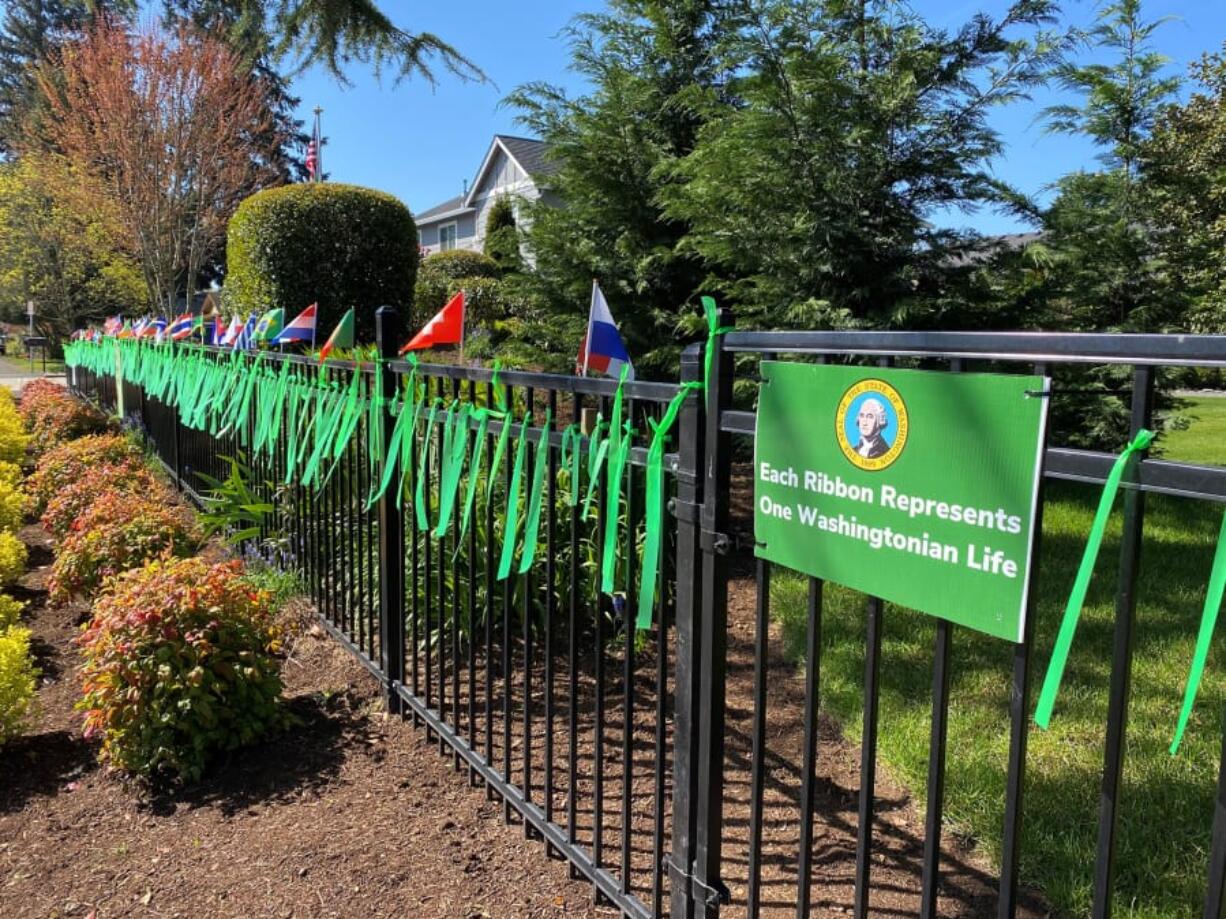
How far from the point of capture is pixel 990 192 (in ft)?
19.4

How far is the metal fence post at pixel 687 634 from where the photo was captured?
2.00m

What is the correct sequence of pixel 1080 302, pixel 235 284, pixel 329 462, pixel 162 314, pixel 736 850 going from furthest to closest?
pixel 162 314 → pixel 235 284 → pixel 1080 302 → pixel 329 462 → pixel 736 850

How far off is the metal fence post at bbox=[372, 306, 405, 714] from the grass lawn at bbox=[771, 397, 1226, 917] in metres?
1.79

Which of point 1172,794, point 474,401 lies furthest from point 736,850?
point 474,401

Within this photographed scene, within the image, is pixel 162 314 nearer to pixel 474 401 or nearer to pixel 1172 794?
pixel 474 401

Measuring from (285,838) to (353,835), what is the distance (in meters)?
0.22

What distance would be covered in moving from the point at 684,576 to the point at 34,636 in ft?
15.0

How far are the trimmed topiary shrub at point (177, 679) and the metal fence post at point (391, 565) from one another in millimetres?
449

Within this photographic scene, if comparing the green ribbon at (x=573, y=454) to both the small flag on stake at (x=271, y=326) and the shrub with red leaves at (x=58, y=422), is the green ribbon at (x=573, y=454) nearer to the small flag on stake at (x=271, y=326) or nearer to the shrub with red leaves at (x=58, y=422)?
the small flag on stake at (x=271, y=326)

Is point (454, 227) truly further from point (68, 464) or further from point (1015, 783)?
A: point (1015, 783)

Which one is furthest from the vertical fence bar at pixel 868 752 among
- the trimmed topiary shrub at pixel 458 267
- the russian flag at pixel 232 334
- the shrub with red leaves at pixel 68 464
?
the trimmed topiary shrub at pixel 458 267

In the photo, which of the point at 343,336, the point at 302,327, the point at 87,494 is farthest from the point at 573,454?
the point at 87,494

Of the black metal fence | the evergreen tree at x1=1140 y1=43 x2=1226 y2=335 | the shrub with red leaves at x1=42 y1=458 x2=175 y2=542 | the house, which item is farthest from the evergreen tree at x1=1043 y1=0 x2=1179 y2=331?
the house

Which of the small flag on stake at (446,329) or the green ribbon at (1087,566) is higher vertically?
the small flag on stake at (446,329)
